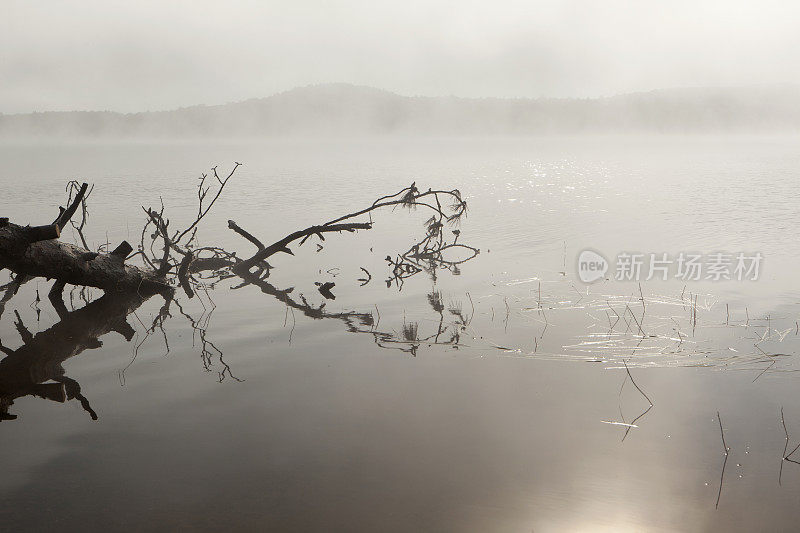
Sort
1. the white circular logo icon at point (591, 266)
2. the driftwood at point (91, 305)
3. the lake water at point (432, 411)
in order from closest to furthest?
the lake water at point (432, 411), the driftwood at point (91, 305), the white circular logo icon at point (591, 266)

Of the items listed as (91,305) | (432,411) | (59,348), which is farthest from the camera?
(91,305)

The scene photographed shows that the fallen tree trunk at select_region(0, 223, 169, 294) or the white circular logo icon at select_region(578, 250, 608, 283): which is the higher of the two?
the fallen tree trunk at select_region(0, 223, 169, 294)

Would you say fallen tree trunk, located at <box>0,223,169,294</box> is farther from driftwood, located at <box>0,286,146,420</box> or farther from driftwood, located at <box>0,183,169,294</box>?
driftwood, located at <box>0,286,146,420</box>

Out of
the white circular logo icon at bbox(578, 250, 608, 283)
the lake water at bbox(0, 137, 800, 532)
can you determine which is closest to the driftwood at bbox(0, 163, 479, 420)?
the lake water at bbox(0, 137, 800, 532)

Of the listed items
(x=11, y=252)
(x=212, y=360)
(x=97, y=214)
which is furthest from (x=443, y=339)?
(x=97, y=214)

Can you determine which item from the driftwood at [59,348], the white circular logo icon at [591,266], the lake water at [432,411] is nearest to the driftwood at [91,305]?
the driftwood at [59,348]

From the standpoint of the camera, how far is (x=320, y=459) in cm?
707

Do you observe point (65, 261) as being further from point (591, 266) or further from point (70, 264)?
point (591, 266)

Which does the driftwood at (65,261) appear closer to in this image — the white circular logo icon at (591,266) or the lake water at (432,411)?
the lake water at (432,411)

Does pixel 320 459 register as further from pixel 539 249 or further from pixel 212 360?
pixel 539 249

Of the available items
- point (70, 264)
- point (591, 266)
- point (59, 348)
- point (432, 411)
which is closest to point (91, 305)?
point (70, 264)

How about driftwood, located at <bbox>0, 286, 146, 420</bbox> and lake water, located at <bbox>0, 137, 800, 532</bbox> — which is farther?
driftwood, located at <bbox>0, 286, 146, 420</bbox>

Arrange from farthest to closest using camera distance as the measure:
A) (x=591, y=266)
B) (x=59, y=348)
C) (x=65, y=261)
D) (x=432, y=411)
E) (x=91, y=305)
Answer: (x=591, y=266) < (x=91, y=305) < (x=65, y=261) < (x=59, y=348) < (x=432, y=411)

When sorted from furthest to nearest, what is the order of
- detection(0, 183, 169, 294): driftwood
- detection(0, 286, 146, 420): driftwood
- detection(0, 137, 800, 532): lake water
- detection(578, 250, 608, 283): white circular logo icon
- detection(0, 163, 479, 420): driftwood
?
detection(578, 250, 608, 283): white circular logo icon
detection(0, 183, 169, 294): driftwood
detection(0, 163, 479, 420): driftwood
detection(0, 286, 146, 420): driftwood
detection(0, 137, 800, 532): lake water
